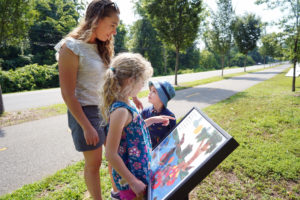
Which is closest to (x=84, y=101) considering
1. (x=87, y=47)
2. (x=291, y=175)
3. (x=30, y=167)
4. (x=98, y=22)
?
(x=87, y=47)

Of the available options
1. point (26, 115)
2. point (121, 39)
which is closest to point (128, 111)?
point (26, 115)

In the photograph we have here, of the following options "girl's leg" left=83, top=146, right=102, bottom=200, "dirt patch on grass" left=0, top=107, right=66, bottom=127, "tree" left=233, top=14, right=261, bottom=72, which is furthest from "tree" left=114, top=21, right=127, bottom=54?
"girl's leg" left=83, top=146, right=102, bottom=200

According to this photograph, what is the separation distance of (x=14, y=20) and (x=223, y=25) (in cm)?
2177

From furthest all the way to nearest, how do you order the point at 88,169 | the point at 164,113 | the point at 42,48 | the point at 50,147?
the point at 42,48 < the point at 50,147 < the point at 164,113 < the point at 88,169

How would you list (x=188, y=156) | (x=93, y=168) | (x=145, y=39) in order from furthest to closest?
1. (x=145, y=39)
2. (x=93, y=168)
3. (x=188, y=156)

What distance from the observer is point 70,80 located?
147 centimetres

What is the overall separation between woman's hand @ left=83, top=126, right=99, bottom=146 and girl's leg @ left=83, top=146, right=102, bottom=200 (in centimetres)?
17

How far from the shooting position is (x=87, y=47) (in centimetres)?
159

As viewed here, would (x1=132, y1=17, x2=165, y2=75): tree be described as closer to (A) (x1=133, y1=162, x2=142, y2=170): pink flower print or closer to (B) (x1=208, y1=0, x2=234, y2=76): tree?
(B) (x1=208, y1=0, x2=234, y2=76): tree

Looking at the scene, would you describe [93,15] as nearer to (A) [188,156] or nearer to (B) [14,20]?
(A) [188,156]

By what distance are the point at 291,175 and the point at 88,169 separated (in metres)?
2.87

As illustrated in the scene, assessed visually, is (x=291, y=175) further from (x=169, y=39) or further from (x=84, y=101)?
(x=169, y=39)

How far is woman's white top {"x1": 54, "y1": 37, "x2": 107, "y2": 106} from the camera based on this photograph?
153cm

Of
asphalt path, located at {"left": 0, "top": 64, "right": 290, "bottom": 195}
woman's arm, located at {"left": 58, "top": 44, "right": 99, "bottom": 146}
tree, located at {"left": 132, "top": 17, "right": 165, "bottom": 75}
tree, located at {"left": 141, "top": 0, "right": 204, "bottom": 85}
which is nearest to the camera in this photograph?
woman's arm, located at {"left": 58, "top": 44, "right": 99, "bottom": 146}
